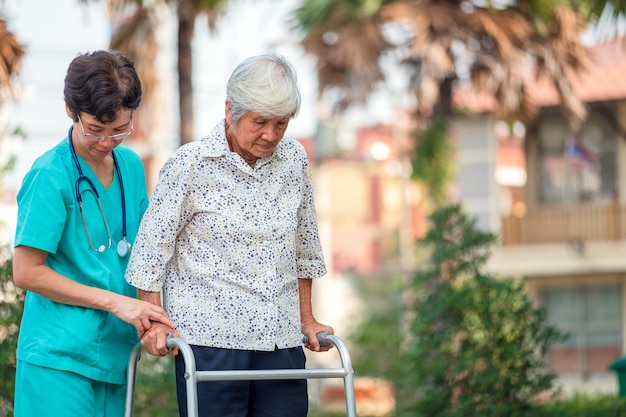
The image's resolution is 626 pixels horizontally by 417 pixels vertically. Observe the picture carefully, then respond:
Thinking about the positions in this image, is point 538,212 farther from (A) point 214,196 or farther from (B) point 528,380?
(A) point 214,196

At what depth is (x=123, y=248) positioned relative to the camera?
147 inches

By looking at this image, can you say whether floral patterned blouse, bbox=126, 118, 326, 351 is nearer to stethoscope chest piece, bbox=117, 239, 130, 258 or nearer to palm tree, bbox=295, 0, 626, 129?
stethoscope chest piece, bbox=117, 239, 130, 258

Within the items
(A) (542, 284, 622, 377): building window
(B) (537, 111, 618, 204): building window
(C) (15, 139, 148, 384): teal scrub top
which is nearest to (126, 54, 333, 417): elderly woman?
(C) (15, 139, 148, 384): teal scrub top

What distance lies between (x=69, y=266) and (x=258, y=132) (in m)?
0.67

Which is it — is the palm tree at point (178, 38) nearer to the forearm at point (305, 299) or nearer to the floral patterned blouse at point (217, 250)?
the forearm at point (305, 299)

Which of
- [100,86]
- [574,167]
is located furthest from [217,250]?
[574,167]

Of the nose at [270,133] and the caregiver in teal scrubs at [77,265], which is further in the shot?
the nose at [270,133]

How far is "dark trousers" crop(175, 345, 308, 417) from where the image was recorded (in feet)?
12.0

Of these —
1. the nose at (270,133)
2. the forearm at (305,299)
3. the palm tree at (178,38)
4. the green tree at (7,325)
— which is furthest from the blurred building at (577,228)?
the nose at (270,133)

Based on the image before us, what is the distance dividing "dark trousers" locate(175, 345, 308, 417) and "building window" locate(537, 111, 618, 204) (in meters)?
22.1

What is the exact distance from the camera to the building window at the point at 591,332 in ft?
84.5

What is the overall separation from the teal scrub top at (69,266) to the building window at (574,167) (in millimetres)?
22368

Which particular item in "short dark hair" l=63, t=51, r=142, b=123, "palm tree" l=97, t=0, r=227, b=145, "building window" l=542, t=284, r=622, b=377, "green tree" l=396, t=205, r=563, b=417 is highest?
"palm tree" l=97, t=0, r=227, b=145

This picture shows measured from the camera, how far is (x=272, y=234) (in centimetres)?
371
